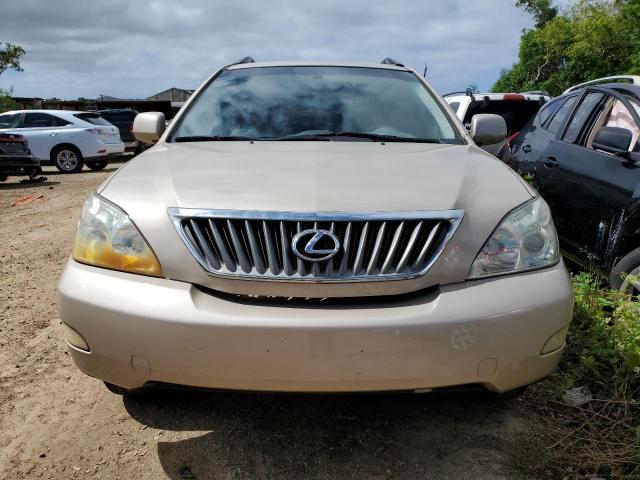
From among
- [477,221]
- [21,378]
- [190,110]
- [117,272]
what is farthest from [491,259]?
[21,378]

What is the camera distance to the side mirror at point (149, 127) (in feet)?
10.4

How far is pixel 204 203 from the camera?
190 cm

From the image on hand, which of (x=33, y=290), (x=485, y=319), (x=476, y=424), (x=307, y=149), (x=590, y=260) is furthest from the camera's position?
(x=33, y=290)

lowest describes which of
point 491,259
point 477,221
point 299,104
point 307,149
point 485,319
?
point 485,319

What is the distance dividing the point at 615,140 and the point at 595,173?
0.99 feet

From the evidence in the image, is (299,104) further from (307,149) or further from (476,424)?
(476,424)

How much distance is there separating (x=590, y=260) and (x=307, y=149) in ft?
7.17

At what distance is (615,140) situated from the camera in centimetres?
336

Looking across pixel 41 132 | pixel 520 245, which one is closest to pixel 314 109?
pixel 520 245

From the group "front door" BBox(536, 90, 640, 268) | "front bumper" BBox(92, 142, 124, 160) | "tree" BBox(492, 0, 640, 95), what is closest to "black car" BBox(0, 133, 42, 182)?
"front bumper" BBox(92, 142, 124, 160)

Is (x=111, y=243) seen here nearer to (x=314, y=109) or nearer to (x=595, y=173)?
(x=314, y=109)

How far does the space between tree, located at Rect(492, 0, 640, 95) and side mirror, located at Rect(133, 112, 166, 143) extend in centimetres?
2464

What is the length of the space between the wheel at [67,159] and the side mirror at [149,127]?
1185 centimetres

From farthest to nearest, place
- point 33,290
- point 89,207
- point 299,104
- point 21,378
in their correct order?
point 33,290 < point 299,104 < point 21,378 < point 89,207
